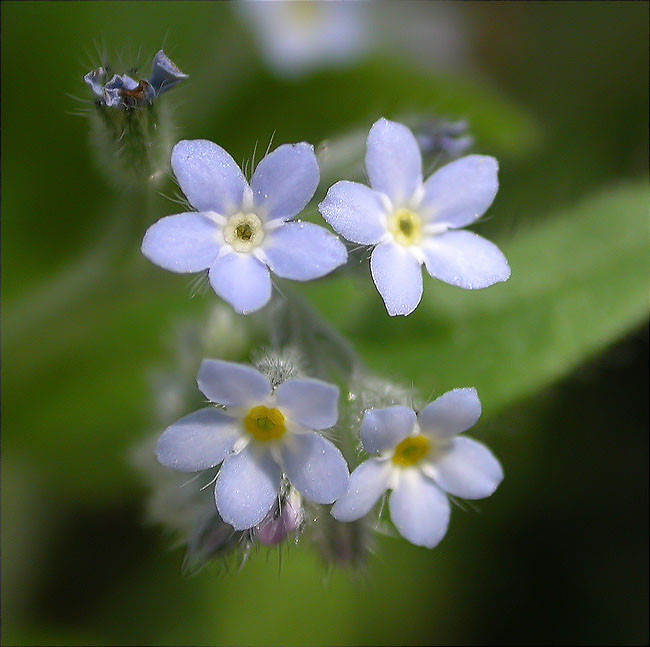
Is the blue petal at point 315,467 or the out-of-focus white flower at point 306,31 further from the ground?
the out-of-focus white flower at point 306,31

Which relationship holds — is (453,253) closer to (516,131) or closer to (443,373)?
(443,373)

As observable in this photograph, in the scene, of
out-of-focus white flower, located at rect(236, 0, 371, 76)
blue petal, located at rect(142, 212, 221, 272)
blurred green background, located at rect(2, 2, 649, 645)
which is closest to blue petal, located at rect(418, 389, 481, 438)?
blue petal, located at rect(142, 212, 221, 272)

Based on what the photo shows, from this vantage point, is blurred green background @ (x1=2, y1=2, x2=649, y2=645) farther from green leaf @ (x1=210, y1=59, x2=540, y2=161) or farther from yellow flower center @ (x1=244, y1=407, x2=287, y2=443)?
yellow flower center @ (x1=244, y1=407, x2=287, y2=443)

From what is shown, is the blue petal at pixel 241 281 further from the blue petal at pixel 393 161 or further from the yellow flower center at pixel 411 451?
the yellow flower center at pixel 411 451

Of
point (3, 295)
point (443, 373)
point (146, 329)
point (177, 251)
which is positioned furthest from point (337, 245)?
point (3, 295)

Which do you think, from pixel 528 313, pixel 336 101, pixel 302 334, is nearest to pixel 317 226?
pixel 302 334

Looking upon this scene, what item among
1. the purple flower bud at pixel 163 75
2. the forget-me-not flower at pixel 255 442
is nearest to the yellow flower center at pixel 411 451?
the forget-me-not flower at pixel 255 442
